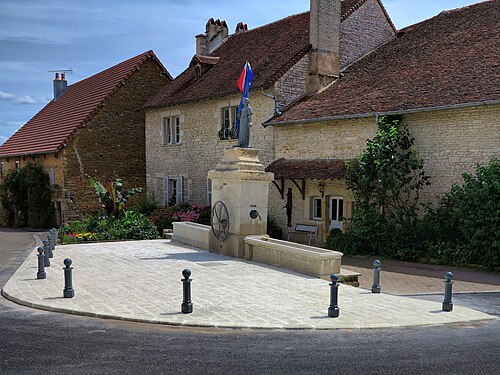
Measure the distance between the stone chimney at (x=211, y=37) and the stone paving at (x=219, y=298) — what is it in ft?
56.7

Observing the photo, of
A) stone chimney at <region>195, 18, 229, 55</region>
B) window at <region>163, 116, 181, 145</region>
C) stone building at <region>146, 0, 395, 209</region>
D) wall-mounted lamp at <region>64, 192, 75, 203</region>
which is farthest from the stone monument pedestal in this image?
stone chimney at <region>195, 18, 229, 55</region>

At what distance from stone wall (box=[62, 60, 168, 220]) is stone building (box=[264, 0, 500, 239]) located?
10362 millimetres

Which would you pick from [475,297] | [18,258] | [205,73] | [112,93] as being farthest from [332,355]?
[112,93]

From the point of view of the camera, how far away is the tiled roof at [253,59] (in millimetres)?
19328

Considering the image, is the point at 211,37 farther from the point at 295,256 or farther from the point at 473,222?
the point at 295,256

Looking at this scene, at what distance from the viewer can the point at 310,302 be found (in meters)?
8.23

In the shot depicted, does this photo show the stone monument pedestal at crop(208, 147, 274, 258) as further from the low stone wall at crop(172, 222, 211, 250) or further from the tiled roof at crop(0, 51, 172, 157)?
the tiled roof at crop(0, 51, 172, 157)

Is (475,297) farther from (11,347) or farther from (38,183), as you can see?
(38,183)

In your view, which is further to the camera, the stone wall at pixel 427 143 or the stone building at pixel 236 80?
the stone building at pixel 236 80

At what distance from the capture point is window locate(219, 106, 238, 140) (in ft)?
67.4

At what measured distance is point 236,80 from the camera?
67.2 feet

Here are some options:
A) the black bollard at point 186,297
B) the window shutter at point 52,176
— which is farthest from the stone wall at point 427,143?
the window shutter at point 52,176

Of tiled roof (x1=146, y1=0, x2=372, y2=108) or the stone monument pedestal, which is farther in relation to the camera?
tiled roof (x1=146, y1=0, x2=372, y2=108)

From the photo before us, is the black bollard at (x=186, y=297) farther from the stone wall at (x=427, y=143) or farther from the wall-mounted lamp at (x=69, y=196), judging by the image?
the wall-mounted lamp at (x=69, y=196)
